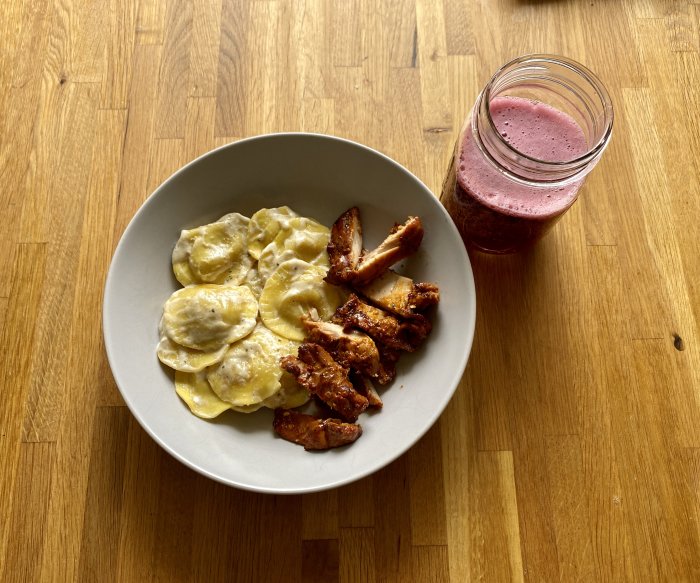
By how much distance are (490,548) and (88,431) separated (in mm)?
925

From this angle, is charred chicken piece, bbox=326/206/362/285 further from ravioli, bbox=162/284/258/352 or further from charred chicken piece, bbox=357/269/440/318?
ravioli, bbox=162/284/258/352

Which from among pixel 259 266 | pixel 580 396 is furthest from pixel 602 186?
pixel 259 266

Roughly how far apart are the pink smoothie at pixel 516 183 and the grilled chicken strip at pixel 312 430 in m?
0.54

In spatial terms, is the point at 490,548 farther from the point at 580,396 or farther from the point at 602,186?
the point at 602,186

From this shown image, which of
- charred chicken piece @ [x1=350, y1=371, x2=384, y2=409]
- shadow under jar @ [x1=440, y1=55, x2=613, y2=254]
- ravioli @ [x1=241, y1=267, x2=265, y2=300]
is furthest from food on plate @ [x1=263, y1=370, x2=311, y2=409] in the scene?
shadow under jar @ [x1=440, y1=55, x2=613, y2=254]

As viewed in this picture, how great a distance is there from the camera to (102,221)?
1552 mm

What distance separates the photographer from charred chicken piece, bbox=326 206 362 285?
1.36m

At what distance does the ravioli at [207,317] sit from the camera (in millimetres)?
1331

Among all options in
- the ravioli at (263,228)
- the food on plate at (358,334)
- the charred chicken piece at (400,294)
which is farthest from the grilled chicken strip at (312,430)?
the ravioli at (263,228)

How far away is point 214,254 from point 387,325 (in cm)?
42

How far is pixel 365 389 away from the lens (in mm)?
1328

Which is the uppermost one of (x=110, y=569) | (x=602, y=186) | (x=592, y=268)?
(x=602, y=186)

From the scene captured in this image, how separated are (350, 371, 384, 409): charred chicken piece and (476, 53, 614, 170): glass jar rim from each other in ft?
1.77

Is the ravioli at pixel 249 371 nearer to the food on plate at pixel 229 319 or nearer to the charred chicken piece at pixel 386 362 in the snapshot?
the food on plate at pixel 229 319
